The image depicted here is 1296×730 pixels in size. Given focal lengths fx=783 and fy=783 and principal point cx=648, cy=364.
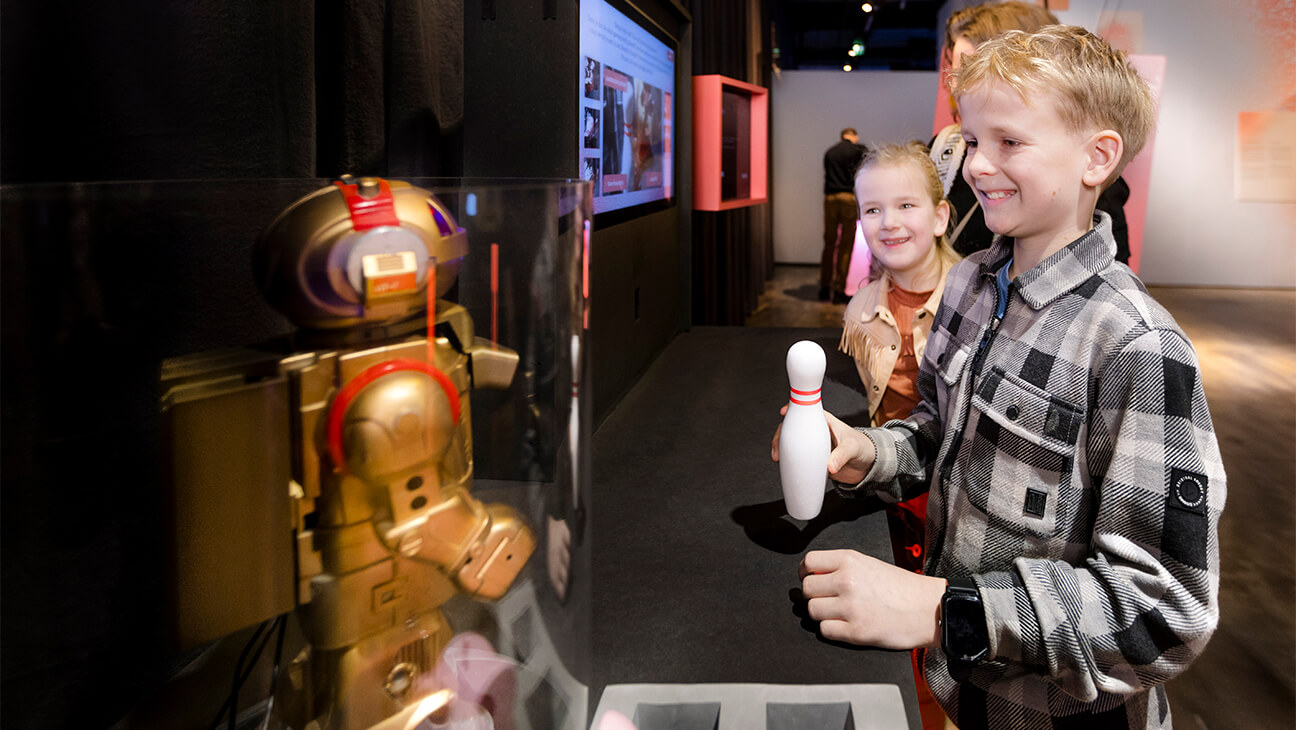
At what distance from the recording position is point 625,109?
7.71 ft

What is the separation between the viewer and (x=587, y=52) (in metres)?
1.90

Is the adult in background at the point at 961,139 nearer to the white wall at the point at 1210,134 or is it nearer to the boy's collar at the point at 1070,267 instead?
the boy's collar at the point at 1070,267

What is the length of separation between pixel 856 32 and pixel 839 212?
7108 millimetres

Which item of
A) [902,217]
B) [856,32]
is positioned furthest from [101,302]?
[856,32]

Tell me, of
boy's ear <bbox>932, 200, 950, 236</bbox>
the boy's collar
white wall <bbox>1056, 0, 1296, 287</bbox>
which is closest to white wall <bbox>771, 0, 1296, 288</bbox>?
white wall <bbox>1056, 0, 1296, 287</bbox>

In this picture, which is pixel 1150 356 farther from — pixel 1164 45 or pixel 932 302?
pixel 1164 45

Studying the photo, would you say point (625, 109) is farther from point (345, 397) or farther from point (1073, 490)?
point (345, 397)

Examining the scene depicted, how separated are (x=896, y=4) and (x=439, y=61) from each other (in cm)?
1032

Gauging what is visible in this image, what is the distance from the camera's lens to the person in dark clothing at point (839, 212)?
21.0 feet

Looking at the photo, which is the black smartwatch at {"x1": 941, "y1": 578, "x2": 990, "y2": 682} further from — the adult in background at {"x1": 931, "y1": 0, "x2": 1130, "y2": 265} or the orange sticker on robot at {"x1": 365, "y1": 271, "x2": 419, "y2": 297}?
the adult in background at {"x1": 931, "y1": 0, "x2": 1130, "y2": 265}

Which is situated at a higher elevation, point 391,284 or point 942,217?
point 942,217

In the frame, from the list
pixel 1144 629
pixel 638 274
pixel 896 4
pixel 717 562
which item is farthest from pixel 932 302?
pixel 896 4

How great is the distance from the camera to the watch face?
621 mm

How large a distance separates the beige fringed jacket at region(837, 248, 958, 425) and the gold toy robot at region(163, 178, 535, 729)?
1073 millimetres
